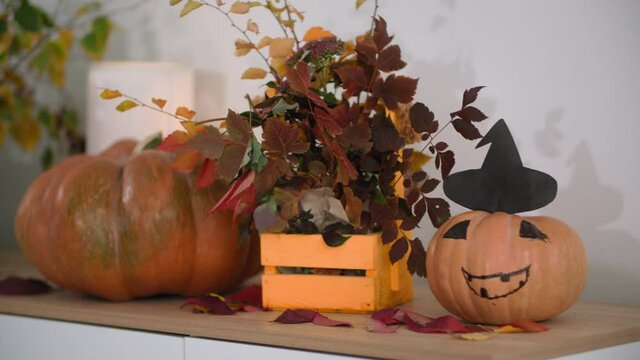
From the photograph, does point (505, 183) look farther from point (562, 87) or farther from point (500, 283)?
point (562, 87)

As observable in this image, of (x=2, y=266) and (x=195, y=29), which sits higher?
(x=195, y=29)

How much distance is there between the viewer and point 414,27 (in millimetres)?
1363

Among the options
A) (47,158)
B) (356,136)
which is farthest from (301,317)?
(47,158)

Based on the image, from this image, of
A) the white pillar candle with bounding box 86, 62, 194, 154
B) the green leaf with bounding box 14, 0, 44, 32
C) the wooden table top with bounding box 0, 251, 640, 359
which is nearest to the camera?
the wooden table top with bounding box 0, 251, 640, 359

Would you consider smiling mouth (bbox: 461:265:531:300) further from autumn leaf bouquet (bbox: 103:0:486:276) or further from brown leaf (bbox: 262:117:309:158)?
brown leaf (bbox: 262:117:309:158)

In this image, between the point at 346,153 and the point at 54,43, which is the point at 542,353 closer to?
the point at 346,153

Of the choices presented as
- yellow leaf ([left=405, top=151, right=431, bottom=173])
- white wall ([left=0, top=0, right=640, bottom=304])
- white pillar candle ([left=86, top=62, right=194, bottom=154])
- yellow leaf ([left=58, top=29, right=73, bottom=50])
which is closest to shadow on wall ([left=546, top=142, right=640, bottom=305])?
white wall ([left=0, top=0, right=640, bottom=304])

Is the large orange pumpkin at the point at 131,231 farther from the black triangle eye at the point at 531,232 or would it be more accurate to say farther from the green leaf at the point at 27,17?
the green leaf at the point at 27,17

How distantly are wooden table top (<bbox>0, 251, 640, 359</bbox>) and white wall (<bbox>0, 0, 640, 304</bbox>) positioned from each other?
12cm

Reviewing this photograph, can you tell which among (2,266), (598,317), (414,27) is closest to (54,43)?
(2,266)

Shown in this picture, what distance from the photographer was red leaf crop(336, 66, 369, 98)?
1038 millimetres

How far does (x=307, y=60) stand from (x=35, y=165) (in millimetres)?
1134

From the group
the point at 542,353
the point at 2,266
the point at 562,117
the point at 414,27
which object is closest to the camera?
the point at 542,353

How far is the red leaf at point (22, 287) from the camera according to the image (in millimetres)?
1296
